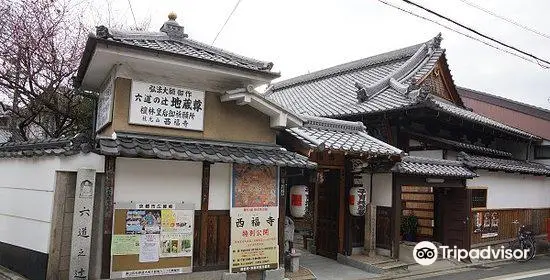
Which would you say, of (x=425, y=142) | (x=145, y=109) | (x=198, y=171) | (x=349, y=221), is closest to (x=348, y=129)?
(x=349, y=221)

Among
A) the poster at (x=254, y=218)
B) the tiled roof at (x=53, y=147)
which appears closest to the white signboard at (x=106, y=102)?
the tiled roof at (x=53, y=147)

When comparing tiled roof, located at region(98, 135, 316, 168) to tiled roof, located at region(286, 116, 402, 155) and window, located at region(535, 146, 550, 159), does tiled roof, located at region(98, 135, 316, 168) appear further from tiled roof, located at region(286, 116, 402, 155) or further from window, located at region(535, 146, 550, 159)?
window, located at region(535, 146, 550, 159)

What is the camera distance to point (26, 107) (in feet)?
51.3

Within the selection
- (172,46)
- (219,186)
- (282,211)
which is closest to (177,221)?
(219,186)

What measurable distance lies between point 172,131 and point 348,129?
21.5ft

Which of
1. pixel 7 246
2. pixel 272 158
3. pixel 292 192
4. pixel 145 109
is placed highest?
pixel 145 109

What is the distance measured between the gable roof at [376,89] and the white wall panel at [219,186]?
7574 mm

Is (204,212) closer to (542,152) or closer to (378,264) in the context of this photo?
(378,264)

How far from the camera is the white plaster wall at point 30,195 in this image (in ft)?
Result: 29.5

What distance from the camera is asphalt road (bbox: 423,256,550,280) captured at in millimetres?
13469

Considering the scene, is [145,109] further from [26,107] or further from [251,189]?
[26,107]

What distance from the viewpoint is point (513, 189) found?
19.0 metres

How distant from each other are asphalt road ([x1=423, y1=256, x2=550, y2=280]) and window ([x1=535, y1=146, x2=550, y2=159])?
8.15 meters

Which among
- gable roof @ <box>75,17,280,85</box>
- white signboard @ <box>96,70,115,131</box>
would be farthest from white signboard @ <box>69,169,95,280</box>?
gable roof @ <box>75,17,280,85</box>
